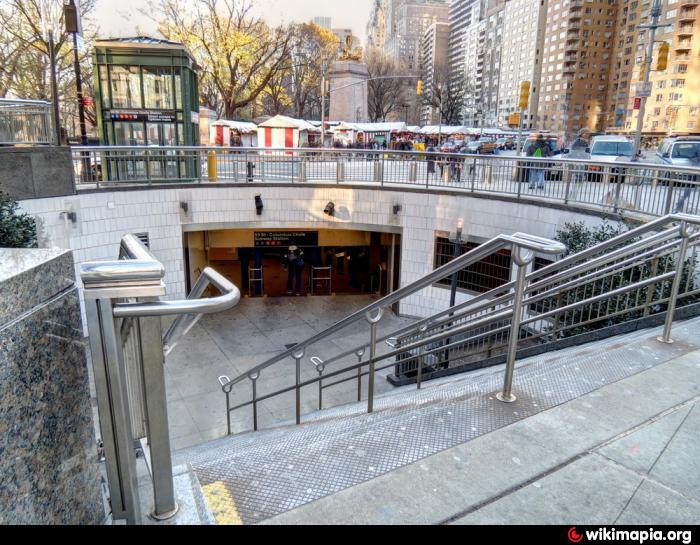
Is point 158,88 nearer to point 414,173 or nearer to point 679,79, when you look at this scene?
point 414,173

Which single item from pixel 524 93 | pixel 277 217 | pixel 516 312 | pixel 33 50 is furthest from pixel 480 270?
pixel 33 50

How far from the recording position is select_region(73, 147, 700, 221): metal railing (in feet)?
32.3

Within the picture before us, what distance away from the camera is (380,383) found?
10383mm

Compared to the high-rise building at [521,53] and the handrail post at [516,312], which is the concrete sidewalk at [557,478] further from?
the high-rise building at [521,53]

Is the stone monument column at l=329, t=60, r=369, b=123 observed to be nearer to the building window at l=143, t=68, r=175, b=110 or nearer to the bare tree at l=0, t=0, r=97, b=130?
the bare tree at l=0, t=0, r=97, b=130

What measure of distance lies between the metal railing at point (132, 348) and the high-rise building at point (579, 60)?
406 ft

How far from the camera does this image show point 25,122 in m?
11.3

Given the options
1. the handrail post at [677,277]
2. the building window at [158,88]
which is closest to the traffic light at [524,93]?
the building window at [158,88]

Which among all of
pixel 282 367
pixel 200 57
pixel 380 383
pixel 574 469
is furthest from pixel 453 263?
pixel 200 57

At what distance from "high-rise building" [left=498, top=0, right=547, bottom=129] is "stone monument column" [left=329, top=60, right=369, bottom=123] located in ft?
317

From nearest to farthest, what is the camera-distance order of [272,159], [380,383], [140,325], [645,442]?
[140,325], [645,442], [380,383], [272,159]

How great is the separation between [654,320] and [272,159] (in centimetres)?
1164

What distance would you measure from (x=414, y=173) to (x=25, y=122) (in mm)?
9747
